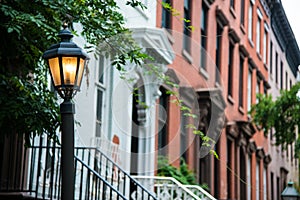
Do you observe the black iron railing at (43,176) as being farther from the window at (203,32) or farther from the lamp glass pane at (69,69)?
the window at (203,32)

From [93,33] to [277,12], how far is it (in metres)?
23.8

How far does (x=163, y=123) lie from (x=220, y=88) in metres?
5.49

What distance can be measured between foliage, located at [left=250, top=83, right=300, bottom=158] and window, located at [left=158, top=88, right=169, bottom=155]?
5.83 metres

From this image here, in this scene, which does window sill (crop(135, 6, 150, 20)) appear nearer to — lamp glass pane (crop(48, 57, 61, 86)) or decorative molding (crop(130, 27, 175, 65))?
decorative molding (crop(130, 27, 175, 65))

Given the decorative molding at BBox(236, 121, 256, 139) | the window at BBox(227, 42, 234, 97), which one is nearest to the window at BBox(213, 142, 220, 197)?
the decorative molding at BBox(236, 121, 256, 139)

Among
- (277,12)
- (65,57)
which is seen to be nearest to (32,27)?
(65,57)

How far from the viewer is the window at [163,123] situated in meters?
18.9

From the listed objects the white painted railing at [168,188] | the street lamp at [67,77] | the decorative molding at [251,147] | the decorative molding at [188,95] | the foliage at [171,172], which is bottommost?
the white painted railing at [168,188]

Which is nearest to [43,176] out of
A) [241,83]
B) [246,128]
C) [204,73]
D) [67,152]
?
[67,152]

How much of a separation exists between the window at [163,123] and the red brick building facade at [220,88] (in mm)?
26

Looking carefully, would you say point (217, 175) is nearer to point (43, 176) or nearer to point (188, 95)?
point (188, 95)

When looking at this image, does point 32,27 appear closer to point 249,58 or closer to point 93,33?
point 93,33

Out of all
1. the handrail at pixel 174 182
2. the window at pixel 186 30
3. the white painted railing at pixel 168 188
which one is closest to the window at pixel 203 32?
the window at pixel 186 30

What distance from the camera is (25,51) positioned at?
9922mm
